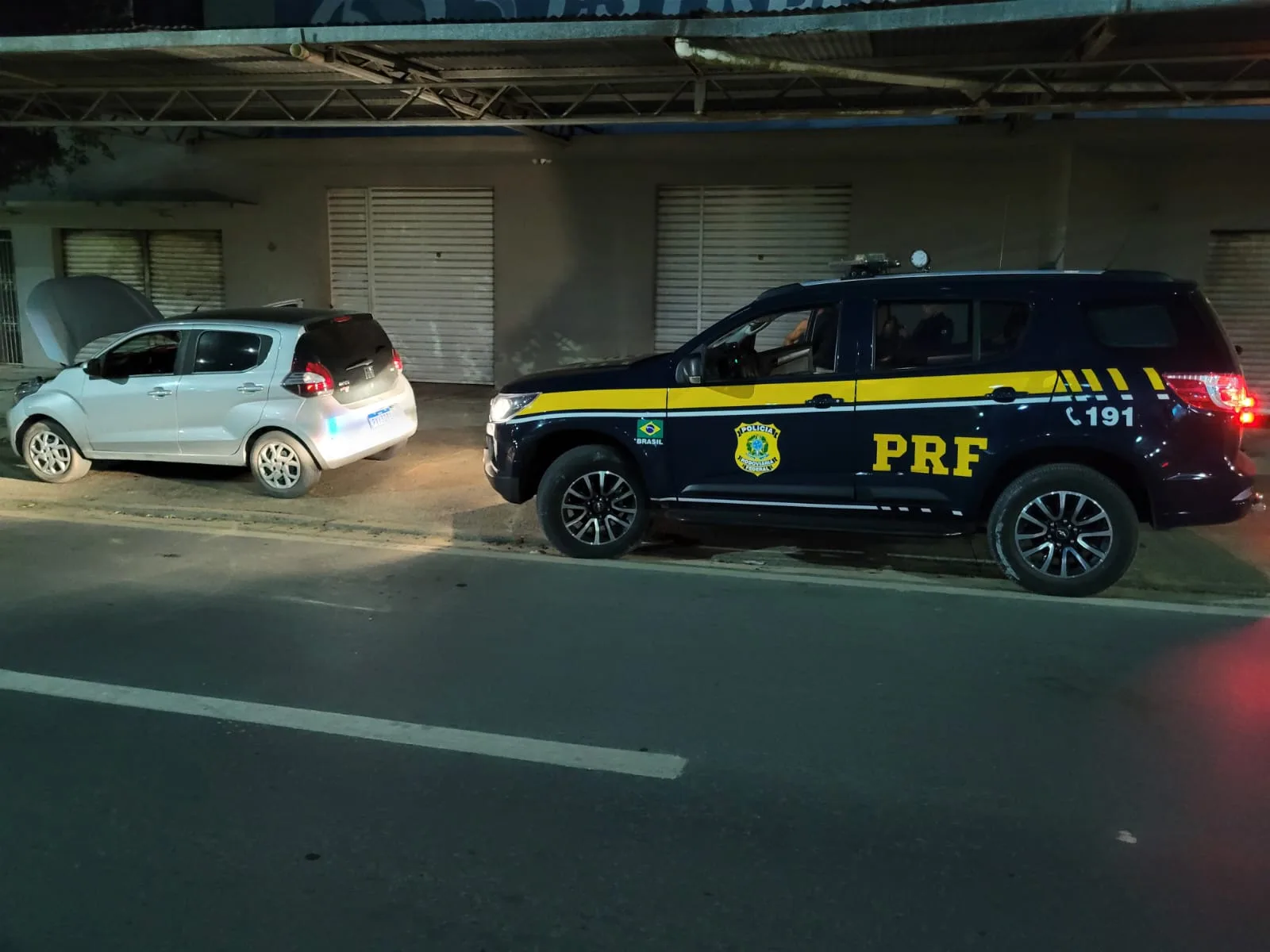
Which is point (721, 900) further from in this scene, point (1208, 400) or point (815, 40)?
point (815, 40)

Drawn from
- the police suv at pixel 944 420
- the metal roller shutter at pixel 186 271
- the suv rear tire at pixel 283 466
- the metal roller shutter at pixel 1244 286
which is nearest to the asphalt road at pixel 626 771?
the police suv at pixel 944 420

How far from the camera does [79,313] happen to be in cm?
1177

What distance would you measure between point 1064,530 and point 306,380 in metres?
6.03

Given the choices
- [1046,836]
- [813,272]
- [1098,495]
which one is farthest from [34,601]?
[813,272]

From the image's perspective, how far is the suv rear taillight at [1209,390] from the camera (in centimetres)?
612

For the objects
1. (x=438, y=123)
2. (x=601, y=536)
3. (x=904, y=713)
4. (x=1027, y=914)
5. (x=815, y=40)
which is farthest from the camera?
(x=438, y=123)

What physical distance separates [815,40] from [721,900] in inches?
307

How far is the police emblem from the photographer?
680 centimetres

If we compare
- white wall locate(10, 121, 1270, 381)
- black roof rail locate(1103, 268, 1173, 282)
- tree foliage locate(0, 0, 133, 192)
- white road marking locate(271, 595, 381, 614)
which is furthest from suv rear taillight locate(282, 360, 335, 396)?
tree foliage locate(0, 0, 133, 192)

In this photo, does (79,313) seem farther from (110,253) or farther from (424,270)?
(110,253)

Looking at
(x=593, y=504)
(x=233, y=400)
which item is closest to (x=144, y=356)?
(x=233, y=400)

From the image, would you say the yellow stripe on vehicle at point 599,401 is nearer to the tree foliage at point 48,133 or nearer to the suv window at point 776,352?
the suv window at point 776,352

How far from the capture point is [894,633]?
5809 mm

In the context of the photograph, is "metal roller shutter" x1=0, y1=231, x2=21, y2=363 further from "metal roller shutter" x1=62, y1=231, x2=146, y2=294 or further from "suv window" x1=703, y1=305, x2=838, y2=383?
"suv window" x1=703, y1=305, x2=838, y2=383
